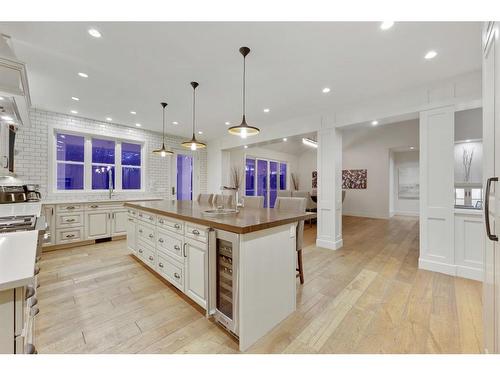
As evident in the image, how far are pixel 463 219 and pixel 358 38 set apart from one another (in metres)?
2.68

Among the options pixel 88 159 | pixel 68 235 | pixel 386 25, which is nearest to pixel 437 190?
pixel 386 25

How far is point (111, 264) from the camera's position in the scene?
3195mm

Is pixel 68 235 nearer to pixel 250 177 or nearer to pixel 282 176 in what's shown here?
→ pixel 250 177

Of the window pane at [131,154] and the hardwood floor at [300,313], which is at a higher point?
the window pane at [131,154]

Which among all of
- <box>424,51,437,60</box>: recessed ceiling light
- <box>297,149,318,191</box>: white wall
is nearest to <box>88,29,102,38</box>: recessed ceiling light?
<box>424,51,437,60</box>: recessed ceiling light

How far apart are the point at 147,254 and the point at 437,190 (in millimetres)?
4103

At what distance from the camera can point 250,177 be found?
324 inches

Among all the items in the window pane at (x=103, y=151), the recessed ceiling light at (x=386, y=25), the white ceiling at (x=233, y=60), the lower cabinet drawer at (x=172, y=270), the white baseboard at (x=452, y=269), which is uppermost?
the white ceiling at (x=233, y=60)

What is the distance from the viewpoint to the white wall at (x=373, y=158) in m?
7.17

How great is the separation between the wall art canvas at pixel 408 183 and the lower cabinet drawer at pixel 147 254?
9112mm

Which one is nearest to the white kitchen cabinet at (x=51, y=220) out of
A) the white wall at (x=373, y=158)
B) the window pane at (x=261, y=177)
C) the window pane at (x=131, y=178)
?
the window pane at (x=131, y=178)

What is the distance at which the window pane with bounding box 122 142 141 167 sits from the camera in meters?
5.37

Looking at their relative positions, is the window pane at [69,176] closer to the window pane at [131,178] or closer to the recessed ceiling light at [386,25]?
the window pane at [131,178]
